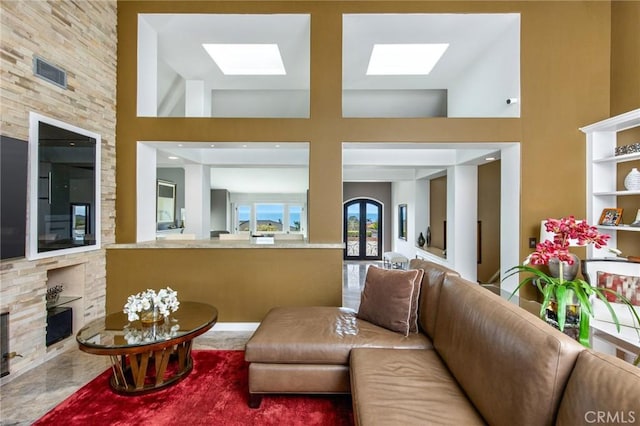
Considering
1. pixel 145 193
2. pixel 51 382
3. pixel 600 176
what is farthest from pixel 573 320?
pixel 145 193

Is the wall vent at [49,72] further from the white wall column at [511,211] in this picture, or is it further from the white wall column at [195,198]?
the white wall column at [511,211]

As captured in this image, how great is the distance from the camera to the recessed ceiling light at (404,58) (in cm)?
Answer: 416

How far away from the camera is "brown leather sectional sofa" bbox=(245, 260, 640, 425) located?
3.13 feet

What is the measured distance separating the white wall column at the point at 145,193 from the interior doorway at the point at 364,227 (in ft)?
22.1

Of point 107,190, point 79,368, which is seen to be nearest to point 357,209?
point 107,190

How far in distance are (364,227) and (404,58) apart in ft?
20.0

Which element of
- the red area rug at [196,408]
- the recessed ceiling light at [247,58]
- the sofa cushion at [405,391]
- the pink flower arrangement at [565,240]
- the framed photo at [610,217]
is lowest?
the red area rug at [196,408]

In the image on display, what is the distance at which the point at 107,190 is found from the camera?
3.37 meters

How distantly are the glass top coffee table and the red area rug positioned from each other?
87mm

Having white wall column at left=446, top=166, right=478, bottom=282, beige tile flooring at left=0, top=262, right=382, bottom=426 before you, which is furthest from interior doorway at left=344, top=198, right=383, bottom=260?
beige tile flooring at left=0, top=262, right=382, bottom=426

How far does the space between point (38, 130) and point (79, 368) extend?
2131 millimetres

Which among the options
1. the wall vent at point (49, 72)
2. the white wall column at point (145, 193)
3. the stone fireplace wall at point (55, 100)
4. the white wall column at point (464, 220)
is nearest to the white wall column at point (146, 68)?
the stone fireplace wall at point (55, 100)

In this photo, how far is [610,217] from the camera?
10.7 feet

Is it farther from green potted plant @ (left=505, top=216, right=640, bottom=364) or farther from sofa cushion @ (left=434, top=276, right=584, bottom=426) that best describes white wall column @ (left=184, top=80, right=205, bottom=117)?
green potted plant @ (left=505, top=216, right=640, bottom=364)
